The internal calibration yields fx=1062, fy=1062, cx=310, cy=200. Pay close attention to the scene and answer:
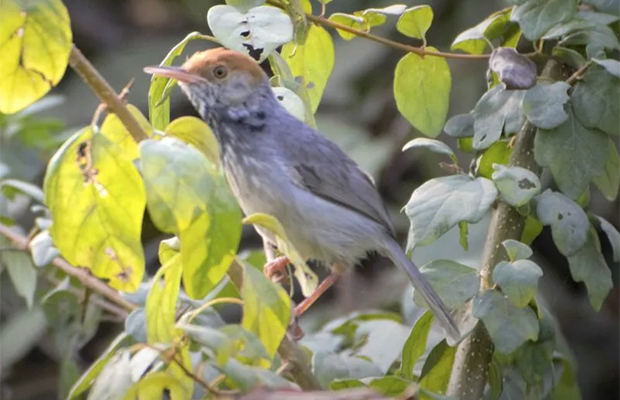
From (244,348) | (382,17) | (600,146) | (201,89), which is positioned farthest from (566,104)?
(244,348)

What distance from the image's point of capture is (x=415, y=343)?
2.16m

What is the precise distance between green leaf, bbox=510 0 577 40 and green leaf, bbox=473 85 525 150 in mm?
131

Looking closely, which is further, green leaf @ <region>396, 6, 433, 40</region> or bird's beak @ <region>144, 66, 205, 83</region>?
green leaf @ <region>396, 6, 433, 40</region>

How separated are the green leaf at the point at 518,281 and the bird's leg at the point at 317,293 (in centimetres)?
60

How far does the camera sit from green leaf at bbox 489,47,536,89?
2.19 m

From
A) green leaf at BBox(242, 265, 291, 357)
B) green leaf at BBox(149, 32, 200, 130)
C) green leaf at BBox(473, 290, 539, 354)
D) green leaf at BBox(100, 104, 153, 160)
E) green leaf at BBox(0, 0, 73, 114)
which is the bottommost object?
green leaf at BBox(473, 290, 539, 354)

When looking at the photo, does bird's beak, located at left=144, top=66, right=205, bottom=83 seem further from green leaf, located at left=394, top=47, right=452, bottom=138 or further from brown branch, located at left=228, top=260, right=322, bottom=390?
brown branch, located at left=228, top=260, right=322, bottom=390

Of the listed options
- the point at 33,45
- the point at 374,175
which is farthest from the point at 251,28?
the point at 374,175

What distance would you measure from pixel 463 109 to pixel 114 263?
3476mm

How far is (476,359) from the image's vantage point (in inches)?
86.0

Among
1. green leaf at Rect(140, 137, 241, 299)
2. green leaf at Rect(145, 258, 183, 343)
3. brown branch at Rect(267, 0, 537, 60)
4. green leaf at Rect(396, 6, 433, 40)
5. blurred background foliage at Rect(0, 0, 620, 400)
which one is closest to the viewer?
green leaf at Rect(140, 137, 241, 299)

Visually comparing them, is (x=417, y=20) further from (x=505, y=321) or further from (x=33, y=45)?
(x=33, y=45)

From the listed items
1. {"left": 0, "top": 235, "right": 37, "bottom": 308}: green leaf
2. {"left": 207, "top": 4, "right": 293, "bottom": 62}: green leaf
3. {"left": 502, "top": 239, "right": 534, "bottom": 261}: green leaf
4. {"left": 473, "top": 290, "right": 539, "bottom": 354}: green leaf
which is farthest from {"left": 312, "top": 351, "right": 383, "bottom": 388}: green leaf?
{"left": 0, "top": 235, "right": 37, "bottom": 308}: green leaf

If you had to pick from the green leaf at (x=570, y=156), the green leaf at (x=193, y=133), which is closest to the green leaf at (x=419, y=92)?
the green leaf at (x=570, y=156)
